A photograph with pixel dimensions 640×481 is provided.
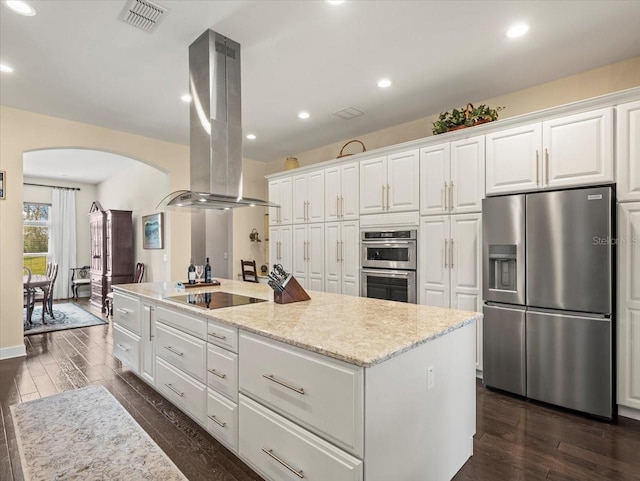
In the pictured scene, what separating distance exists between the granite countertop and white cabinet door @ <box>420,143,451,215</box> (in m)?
1.48

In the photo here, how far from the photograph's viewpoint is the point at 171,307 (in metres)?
2.52

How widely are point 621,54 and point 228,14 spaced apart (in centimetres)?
317

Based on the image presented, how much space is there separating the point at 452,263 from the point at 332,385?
7.85ft

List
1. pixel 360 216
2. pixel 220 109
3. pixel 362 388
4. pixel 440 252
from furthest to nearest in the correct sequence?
pixel 360 216
pixel 440 252
pixel 220 109
pixel 362 388

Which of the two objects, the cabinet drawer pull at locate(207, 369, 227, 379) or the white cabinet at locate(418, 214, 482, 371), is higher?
the white cabinet at locate(418, 214, 482, 371)

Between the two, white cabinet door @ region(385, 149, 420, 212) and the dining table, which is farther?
the dining table

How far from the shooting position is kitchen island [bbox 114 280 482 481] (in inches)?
51.9

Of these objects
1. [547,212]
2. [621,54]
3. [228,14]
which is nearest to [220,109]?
[228,14]

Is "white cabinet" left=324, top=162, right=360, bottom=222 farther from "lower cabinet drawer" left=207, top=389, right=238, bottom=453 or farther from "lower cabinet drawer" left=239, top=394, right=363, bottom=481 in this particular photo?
"lower cabinet drawer" left=239, top=394, right=363, bottom=481

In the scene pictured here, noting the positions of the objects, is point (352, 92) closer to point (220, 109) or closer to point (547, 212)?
point (220, 109)

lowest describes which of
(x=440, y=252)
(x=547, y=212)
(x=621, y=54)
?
(x=440, y=252)

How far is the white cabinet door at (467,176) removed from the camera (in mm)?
3197

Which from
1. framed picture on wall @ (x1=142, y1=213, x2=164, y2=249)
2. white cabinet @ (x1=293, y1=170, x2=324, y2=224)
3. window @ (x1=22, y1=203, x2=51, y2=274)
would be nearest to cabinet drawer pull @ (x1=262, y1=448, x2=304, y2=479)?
white cabinet @ (x1=293, y1=170, x2=324, y2=224)

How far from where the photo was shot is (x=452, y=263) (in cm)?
337
